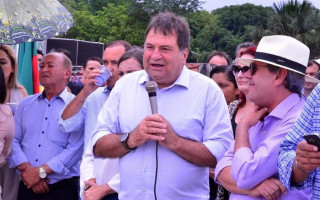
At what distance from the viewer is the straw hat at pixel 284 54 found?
327 centimetres

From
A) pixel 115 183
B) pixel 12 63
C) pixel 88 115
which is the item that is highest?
pixel 12 63

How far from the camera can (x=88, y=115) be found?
199 inches

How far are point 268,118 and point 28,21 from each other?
2.64 m

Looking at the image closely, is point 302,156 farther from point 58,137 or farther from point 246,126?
point 58,137

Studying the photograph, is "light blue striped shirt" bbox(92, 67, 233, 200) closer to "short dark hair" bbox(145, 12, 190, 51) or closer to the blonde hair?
"short dark hair" bbox(145, 12, 190, 51)

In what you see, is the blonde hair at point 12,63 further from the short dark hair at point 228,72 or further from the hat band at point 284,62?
the hat band at point 284,62

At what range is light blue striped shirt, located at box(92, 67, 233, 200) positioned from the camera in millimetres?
3533

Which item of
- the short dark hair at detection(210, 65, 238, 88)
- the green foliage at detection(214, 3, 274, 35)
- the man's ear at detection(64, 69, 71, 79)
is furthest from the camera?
the green foliage at detection(214, 3, 274, 35)

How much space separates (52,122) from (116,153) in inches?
84.4

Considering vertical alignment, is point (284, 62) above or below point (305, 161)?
above

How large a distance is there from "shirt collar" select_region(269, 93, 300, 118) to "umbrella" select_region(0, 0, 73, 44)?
260 cm

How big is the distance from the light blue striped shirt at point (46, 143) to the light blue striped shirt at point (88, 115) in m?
0.39

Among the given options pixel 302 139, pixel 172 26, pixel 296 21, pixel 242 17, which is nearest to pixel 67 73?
pixel 172 26

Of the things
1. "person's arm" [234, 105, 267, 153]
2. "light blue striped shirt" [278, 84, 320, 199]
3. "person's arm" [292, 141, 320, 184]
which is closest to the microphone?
"person's arm" [234, 105, 267, 153]
